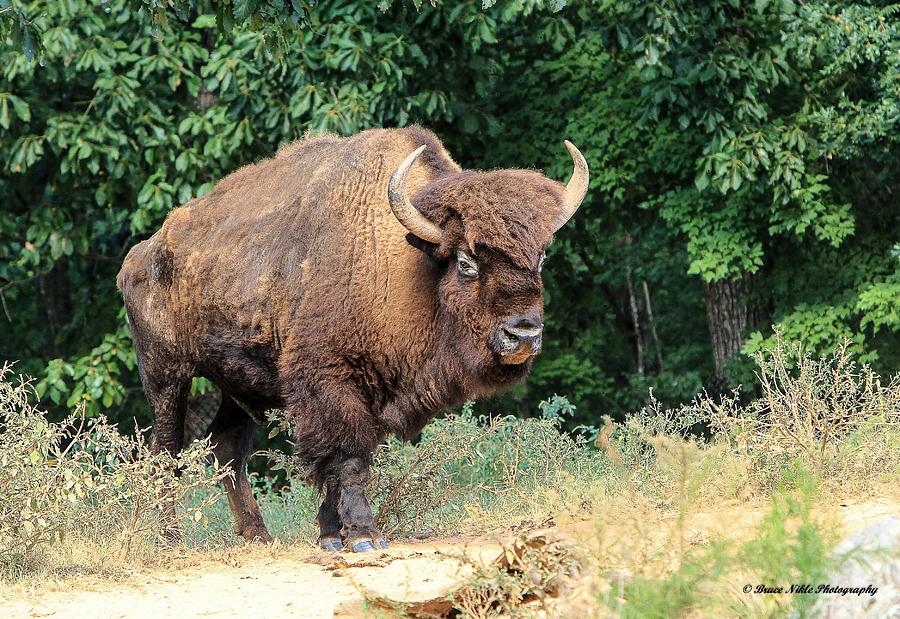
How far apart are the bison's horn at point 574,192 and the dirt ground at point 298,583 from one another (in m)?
1.97

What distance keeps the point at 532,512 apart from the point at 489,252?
5.34ft

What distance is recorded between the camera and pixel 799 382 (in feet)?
24.4

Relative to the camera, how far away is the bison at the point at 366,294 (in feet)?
24.3

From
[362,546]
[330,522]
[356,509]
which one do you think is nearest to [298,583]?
[362,546]

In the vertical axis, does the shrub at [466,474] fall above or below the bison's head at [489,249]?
below

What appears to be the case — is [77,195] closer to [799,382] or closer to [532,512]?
[532,512]

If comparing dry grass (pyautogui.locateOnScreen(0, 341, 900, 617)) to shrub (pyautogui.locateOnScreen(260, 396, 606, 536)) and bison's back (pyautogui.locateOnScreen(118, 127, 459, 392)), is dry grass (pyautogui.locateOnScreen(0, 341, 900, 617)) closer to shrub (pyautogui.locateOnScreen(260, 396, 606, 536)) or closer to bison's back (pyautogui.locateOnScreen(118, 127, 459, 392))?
shrub (pyautogui.locateOnScreen(260, 396, 606, 536))

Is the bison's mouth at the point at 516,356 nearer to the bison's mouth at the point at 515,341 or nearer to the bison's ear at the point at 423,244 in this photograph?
the bison's mouth at the point at 515,341

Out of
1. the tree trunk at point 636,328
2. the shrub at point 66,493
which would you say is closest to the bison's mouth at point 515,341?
the shrub at point 66,493

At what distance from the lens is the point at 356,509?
7.68 m

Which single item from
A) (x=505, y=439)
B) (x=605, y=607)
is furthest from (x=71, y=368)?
(x=605, y=607)

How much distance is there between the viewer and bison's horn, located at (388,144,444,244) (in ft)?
24.6

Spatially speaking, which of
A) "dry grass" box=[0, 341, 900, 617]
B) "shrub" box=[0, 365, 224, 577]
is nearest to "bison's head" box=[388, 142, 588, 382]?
"dry grass" box=[0, 341, 900, 617]

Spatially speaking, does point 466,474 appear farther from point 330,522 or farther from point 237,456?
point 330,522
